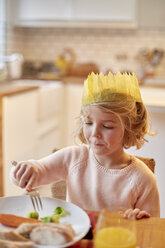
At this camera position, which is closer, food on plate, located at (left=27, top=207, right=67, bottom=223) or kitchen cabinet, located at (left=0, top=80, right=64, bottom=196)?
food on plate, located at (left=27, top=207, right=67, bottom=223)

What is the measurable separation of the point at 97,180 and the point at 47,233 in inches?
18.7

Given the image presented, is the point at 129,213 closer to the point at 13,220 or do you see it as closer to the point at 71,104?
the point at 13,220

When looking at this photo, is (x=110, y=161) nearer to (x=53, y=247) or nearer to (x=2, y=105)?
(x=53, y=247)

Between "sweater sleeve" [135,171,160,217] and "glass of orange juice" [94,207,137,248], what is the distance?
0.47 metres

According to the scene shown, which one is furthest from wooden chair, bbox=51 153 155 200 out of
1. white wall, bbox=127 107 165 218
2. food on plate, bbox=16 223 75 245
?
food on plate, bbox=16 223 75 245

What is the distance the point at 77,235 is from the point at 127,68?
4.14 meters

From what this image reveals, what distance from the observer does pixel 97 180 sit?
1.36 metres

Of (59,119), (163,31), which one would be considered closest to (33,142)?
(59,119)

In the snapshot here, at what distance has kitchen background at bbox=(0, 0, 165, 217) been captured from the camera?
3.96 meters

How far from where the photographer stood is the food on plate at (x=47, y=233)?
2.97 ft

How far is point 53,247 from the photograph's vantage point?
91cm

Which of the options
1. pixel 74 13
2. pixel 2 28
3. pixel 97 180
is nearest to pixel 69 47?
pixel 74 13

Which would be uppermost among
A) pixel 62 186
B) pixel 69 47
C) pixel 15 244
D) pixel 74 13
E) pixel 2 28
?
pixel 74 13

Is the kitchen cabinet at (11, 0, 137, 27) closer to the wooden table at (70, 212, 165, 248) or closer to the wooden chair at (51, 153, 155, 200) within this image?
the wooden chair at (51, 153, 155, 200)
